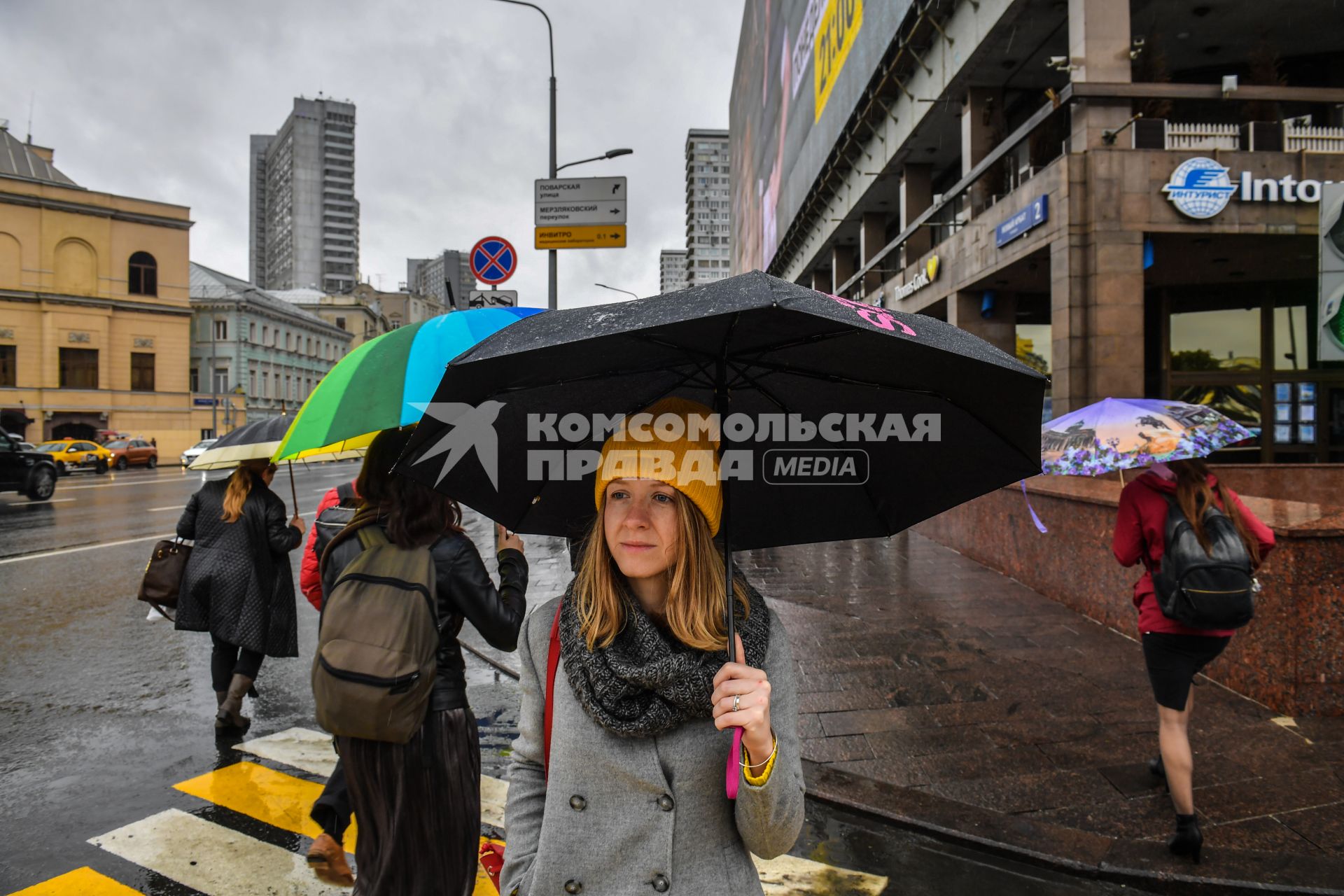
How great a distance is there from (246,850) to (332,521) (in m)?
1.57

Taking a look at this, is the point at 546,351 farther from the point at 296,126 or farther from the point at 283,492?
the point at 296,126

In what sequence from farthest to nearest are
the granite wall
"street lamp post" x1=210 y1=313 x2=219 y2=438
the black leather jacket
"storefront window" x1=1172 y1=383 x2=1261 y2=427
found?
"street lamp post" x1=210 y1=313 x2=219 y2=438 → "storefront window" x1=1172 y1=383 x2=1261 y2=427 → the granite wall → the black leather jacket

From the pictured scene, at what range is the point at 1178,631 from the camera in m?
3.50

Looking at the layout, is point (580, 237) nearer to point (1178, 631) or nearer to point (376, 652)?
point (1178, 631)

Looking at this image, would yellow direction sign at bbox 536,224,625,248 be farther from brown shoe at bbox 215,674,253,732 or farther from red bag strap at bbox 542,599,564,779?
red bag strap at bbox 542,599,564,779

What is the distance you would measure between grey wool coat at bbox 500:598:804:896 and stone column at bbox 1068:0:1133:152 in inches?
564

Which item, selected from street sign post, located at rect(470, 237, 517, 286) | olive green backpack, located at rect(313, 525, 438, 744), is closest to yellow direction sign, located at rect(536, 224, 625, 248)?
street sign post, located at rect(470, 237, 517, 286)

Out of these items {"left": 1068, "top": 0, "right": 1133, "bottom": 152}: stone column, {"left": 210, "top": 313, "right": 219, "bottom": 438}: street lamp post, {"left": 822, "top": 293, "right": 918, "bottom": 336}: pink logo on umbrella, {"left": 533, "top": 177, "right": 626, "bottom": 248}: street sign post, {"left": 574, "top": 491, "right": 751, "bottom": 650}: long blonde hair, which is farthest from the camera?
{"left": 210, "top": 313, "right": 219, "bottom": 438}: street lamp post

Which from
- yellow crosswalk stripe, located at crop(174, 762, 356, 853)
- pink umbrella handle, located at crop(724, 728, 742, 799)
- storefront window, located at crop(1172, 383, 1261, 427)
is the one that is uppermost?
storefront window, located at crop(1172, 383, 1261, 427)

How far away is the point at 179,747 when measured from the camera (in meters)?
4.71

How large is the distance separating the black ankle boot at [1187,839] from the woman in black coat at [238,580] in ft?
15.3

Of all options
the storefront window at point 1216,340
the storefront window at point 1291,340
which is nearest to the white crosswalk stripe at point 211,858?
the storefront window at point 1216,340

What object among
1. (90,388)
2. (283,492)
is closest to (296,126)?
(90,388)

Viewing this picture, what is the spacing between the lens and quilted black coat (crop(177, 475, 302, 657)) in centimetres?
473
